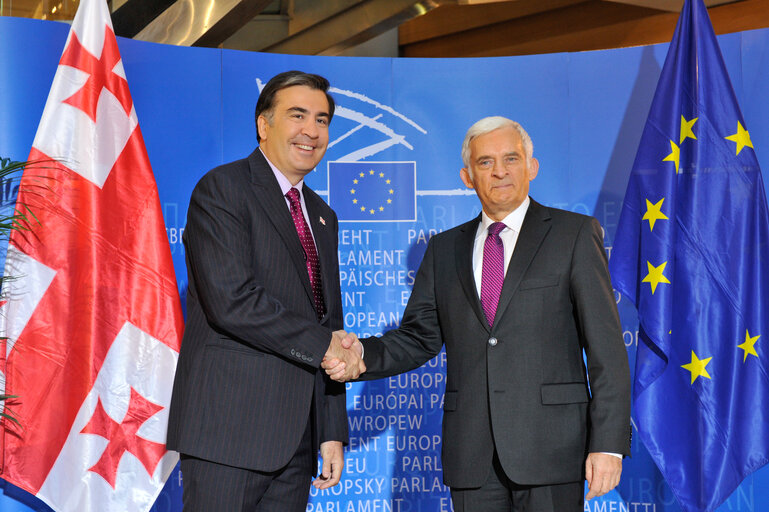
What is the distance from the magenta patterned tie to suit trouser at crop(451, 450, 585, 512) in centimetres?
74

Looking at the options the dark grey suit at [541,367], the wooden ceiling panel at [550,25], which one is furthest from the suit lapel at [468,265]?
the wooden ceiling panel at [550,25]

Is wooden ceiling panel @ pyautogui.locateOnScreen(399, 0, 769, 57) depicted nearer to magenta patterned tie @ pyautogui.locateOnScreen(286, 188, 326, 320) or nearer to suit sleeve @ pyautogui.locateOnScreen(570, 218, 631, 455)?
suit sleeve @ pyautogui.locateOnScreen(570, 218, 631, 455)

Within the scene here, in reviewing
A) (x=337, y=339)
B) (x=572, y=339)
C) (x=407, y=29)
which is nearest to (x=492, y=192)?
(x=572, y=339)

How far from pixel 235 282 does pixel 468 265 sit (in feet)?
2.57

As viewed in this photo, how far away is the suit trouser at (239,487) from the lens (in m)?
2.23

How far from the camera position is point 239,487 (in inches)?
88.6

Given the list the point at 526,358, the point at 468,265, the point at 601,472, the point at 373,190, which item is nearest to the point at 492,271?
the point at 468,265

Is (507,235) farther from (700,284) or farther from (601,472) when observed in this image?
(700,284)

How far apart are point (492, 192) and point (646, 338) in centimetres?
128

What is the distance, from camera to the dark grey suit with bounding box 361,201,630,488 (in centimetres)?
231

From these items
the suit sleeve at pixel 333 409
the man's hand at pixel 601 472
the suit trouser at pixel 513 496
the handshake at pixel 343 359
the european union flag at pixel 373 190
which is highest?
the european union flag at pixel 373 190

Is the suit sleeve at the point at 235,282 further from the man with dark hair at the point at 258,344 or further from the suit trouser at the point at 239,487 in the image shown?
the suit trouser at the point at 239,487

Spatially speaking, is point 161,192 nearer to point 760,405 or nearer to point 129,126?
point 129,126

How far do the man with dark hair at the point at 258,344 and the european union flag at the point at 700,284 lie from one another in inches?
61.0
